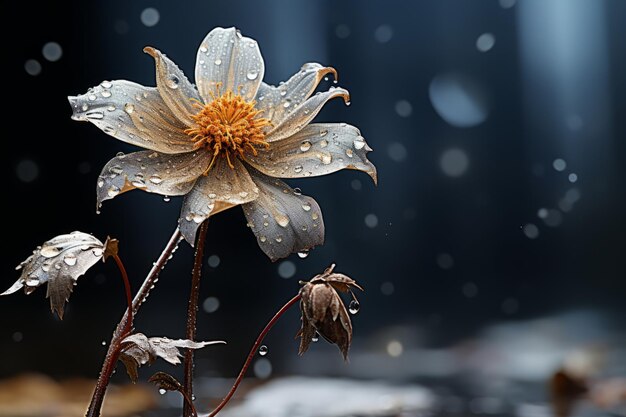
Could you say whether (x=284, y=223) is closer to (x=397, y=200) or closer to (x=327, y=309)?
(x=327, y=309)

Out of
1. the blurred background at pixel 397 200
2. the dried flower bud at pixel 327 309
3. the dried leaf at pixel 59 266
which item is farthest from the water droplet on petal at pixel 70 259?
the blurred background at pixel 397 200

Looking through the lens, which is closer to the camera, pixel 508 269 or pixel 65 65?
pixel 65 65

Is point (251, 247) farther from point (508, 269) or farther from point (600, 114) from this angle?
point (600, 114)

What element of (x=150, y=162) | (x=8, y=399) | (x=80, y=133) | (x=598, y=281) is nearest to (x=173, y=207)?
(x=80, y=133)

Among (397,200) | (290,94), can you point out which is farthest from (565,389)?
(290,94)

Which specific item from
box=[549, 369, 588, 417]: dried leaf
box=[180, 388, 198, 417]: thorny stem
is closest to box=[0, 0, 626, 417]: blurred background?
box=[549, 369, 588, 417]: dried leaf

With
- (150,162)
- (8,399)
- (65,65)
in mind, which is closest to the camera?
(150,162)
